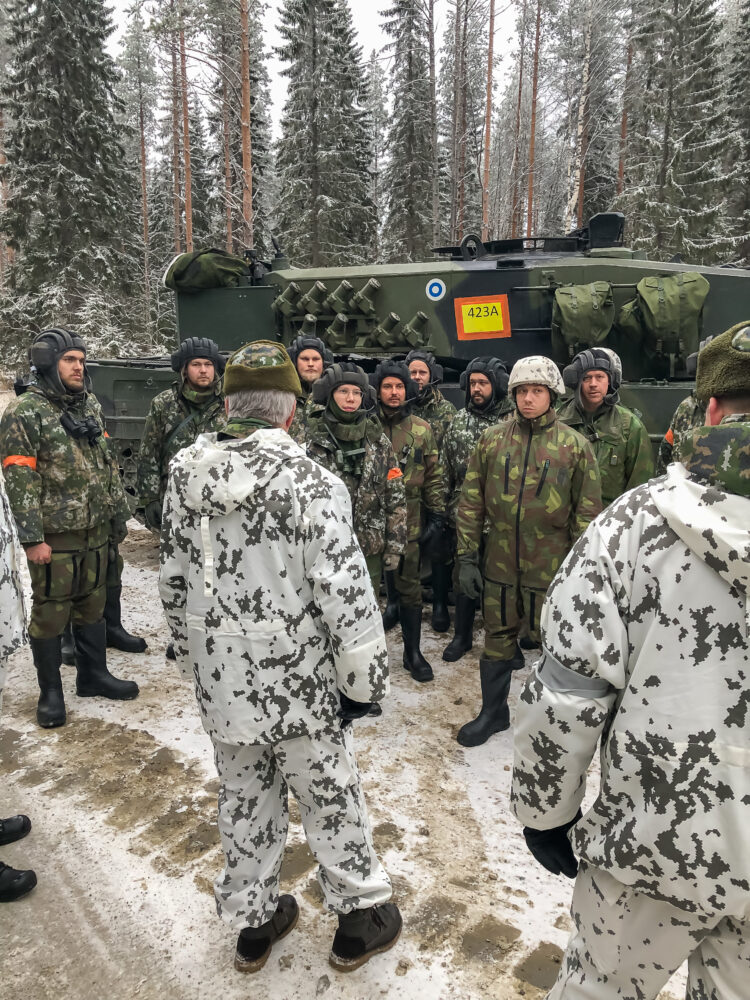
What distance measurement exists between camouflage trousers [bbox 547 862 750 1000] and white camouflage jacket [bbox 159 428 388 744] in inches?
31.7

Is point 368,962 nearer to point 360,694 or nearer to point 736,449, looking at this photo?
point 360,694

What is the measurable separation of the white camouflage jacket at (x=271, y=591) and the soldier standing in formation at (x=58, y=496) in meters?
2.08

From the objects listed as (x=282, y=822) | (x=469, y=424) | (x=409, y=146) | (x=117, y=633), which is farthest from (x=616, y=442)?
(x=409, y=146)

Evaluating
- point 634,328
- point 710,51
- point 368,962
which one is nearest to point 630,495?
point 368,962

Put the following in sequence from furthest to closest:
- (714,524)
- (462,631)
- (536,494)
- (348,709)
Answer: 1. (462,631)
2. (536,494)
3. (348,709)
4. (714,524)

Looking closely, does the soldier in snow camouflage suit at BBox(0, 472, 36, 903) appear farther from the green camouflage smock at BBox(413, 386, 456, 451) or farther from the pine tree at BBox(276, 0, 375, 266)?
the pine tree at BBox(276, 0, 375, 266)

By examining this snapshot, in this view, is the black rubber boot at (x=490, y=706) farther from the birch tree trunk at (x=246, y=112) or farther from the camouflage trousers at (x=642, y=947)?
the birch tree trunk at (x=246, y=112)

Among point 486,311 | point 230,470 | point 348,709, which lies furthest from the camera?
point 486,311

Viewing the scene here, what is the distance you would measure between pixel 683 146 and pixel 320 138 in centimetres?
1017

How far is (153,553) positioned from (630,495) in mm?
6470

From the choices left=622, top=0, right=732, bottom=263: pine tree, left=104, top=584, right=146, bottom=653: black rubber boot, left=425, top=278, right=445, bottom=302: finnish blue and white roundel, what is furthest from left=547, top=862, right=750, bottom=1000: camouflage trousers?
left=622, top=0, right=732, bottom=263: pine tree

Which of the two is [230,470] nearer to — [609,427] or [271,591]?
[271,591]

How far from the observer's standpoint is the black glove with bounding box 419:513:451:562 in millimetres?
4902

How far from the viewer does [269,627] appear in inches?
81.0
